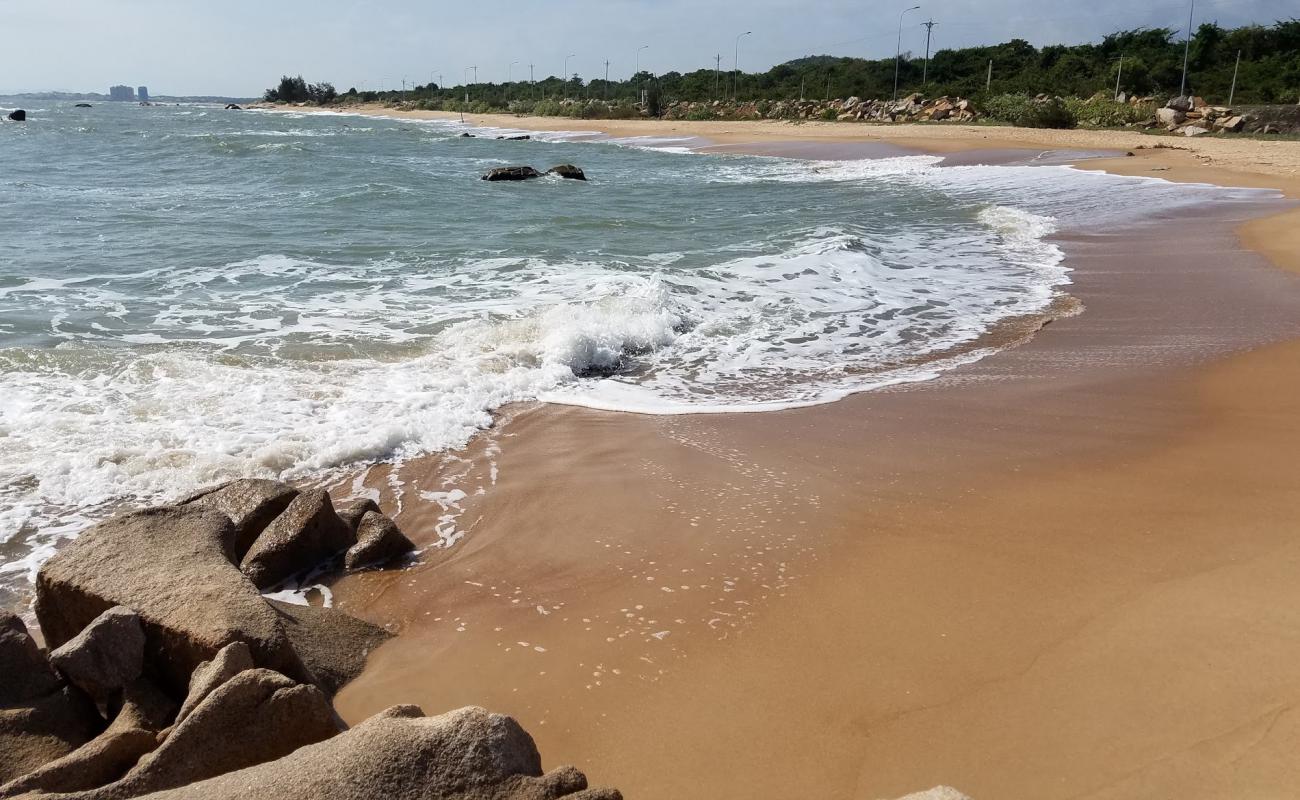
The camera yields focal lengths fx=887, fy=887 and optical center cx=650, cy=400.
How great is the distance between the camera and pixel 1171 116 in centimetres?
3769

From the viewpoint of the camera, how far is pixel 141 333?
8.75m

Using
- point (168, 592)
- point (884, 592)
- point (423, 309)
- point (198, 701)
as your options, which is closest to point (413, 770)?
point (198, 701)

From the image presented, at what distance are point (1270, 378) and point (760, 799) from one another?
664cm

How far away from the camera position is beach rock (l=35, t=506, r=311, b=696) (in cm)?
294

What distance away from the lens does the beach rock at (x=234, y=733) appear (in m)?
2.34

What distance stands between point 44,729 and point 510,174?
25.0 m

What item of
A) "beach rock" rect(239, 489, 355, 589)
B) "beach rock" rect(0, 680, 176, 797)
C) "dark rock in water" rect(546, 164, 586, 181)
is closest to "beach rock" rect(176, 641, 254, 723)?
"beach rock" rect(0, 680, 176, 797)

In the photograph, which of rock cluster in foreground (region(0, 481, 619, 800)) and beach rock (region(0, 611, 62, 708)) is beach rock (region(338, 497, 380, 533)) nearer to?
rock cluster in foreground (region(0, 481, 619, 800))

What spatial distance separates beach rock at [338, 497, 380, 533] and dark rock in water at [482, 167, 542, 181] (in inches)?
892

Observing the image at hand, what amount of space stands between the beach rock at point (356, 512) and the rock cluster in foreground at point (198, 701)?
20.3 inches

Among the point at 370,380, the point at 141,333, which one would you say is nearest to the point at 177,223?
the point at 141,333

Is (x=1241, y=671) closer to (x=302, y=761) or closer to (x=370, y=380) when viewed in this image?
(x=302, y=761)

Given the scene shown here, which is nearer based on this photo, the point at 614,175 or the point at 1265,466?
the point at 1265,466

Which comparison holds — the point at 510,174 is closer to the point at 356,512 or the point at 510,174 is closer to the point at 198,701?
the point at 356,512
